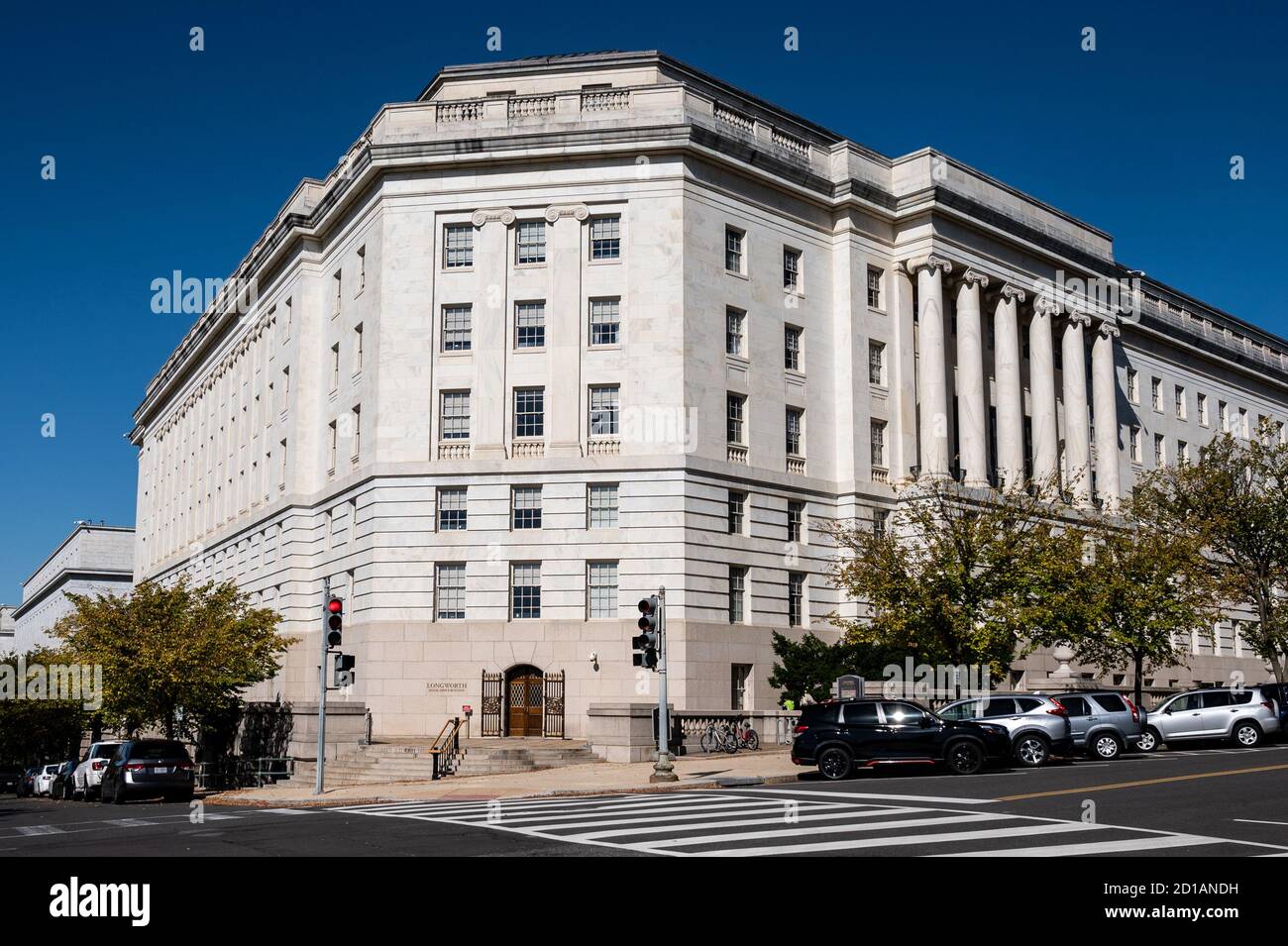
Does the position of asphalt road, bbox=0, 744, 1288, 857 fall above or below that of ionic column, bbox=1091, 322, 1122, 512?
below

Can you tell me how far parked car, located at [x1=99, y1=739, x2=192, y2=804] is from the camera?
33312mm

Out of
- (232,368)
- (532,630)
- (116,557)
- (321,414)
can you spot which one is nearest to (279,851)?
(532,630)

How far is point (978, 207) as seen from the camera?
2058 inches

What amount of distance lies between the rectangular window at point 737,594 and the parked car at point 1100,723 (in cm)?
1348

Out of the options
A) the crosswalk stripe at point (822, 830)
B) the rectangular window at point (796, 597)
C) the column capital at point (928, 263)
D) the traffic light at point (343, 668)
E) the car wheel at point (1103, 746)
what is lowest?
the car wheel at point (1103, 746)

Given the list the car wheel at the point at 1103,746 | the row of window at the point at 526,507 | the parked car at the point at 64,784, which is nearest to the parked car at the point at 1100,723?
the car wheel at the point at 1103,746

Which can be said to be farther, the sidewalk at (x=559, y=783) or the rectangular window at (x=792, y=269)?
the rectangular window at (x=792, y=269)

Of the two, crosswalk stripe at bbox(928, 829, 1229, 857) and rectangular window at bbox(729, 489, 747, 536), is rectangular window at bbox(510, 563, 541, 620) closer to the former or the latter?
rectangular window at bbox(729, 489, 747, 536)

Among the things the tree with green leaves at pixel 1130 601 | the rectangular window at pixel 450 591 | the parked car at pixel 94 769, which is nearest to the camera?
the parked car at pixel 94 769

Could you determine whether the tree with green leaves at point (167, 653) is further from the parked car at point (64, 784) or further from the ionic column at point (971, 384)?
the ionic column at point (971, 384)

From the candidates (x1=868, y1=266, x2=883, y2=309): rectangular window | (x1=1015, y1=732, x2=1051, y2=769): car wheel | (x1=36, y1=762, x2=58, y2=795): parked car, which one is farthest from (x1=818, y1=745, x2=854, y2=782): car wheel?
(x1=36, y1=762, x2=58, y2=795): parked car

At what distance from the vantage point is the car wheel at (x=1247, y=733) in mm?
36250

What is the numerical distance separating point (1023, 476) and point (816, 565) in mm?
12365

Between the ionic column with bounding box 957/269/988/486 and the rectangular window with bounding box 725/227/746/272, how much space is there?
11187 mm
